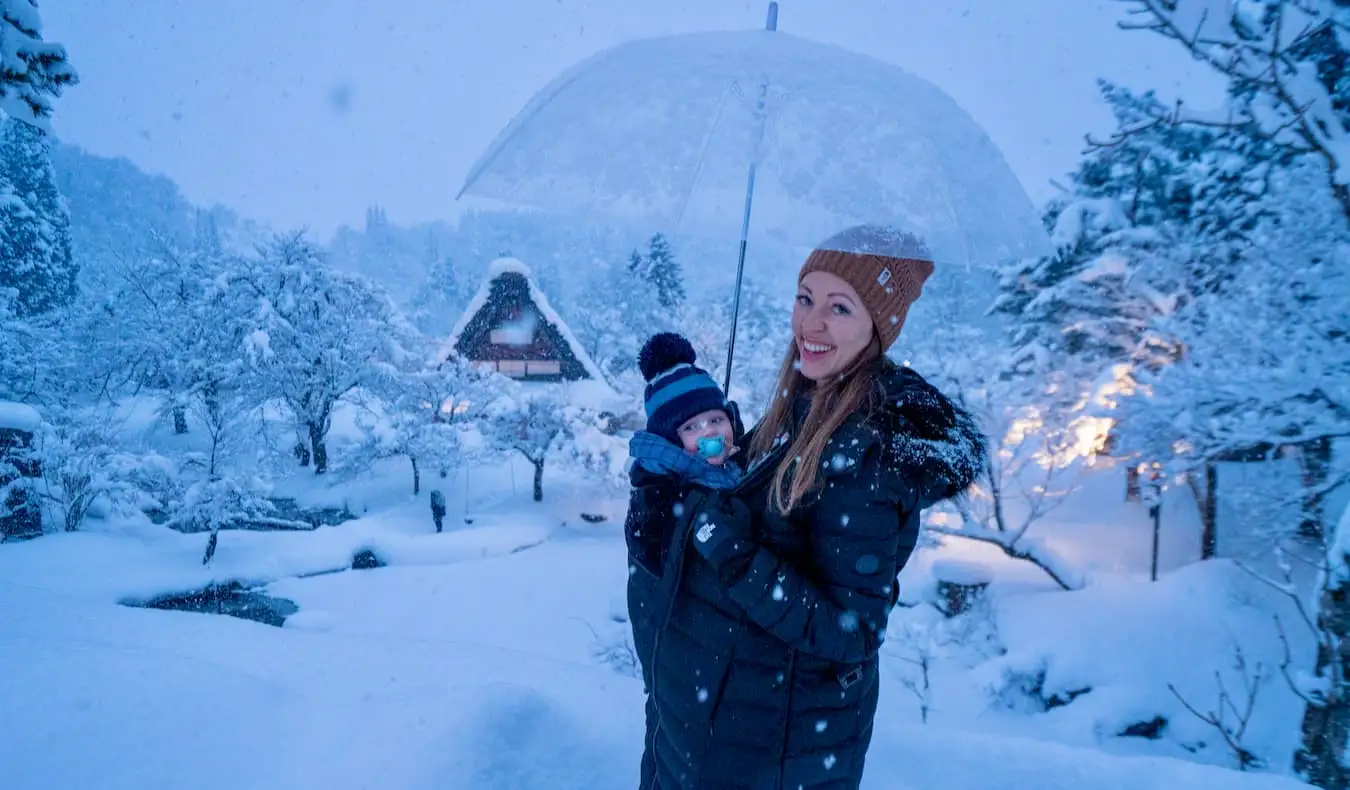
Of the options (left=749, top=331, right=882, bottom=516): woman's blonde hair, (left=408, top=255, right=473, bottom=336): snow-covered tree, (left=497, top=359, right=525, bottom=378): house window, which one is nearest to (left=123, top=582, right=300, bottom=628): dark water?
(left=497, top=359, right=525, bottom=378): house window

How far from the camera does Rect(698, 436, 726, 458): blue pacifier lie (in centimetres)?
194

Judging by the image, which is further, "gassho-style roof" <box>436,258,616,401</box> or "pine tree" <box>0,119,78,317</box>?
"gassho-style roof" <box>436,258,616,401</box>

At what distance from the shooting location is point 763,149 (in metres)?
1.99

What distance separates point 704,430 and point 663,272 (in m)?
29.3

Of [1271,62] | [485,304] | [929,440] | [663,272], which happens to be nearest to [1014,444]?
[1271,62]

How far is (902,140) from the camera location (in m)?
1.92

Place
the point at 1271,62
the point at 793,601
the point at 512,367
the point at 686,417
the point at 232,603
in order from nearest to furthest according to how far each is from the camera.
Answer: the point at 793,601, the point at 686,417, the point at 1271,62, the point at 232,603, the point at 512,367

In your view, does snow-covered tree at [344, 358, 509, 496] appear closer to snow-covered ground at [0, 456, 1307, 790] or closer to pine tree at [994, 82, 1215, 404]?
snow-covered ground at [0, 456, 1307, 790]

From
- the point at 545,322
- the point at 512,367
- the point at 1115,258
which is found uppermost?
the point at 1115,258

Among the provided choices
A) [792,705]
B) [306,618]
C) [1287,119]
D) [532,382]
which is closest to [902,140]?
[792,705]

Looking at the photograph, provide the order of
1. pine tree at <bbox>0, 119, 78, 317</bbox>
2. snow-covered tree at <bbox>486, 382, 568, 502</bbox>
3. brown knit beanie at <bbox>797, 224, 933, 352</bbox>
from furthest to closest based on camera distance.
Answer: pine tree at <bbox>0, 119, 78, 317</bbox>, snow-covered tree at <bbox>486, 382, 568, 502</bbox>, brown knit beanie at <bbox>797, 224, 933, 352</bbox>

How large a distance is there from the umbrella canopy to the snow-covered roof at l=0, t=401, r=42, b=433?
13956 millimetres

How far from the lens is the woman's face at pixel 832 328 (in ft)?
5.42

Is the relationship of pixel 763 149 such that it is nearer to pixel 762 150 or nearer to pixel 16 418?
pixel 762 150
